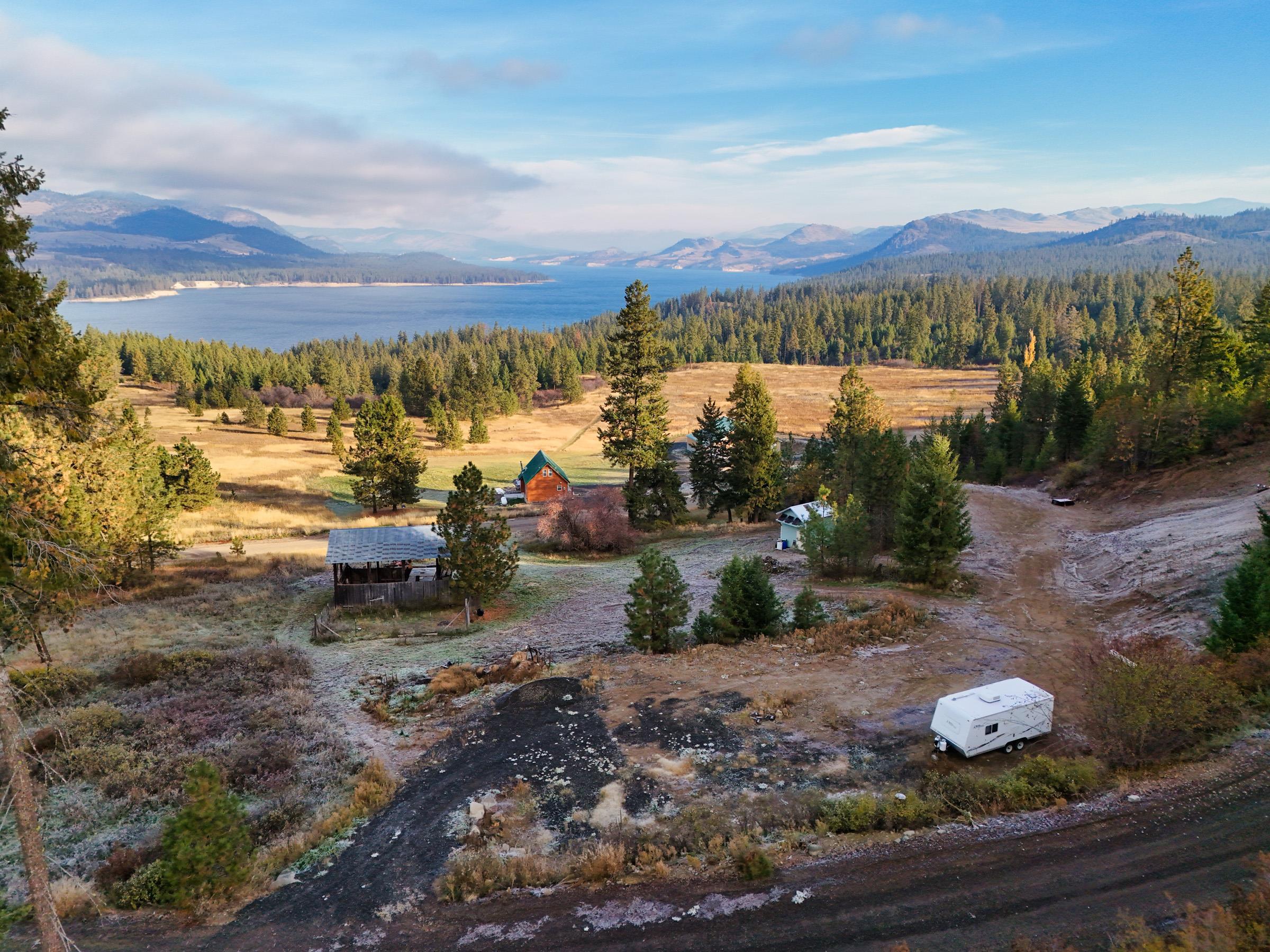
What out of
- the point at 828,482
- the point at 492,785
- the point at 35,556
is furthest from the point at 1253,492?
the point at 35,556

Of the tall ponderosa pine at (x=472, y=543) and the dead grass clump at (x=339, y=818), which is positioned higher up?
the tall ponderosa pine at (x=472, y=543)

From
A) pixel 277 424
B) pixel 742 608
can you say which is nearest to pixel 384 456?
pixel 742 608

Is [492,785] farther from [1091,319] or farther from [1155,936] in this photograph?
[1091,319]

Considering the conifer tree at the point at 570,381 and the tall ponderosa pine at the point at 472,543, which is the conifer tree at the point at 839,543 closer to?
the tall ponderosa pine at the point at 472,543

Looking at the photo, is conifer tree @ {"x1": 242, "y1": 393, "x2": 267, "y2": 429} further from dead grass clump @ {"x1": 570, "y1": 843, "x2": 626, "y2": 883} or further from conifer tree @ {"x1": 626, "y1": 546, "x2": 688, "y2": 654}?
dead grass clump @ {"x1": 570, "y1": 843, "x2": 626, "y2": 883}

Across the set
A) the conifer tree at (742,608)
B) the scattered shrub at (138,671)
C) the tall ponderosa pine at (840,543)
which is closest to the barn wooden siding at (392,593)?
the scattered shrub at (138,671)

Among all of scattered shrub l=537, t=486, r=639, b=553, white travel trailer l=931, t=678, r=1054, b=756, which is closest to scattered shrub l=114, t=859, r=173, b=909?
white travel trailer l=931, t=678, r=1054, b=756

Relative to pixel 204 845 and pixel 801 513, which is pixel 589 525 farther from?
pixel 204 845
